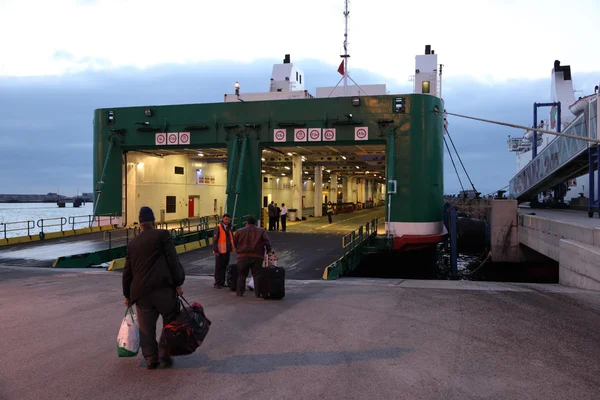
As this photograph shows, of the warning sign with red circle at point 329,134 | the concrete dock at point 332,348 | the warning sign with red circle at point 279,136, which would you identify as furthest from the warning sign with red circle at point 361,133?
the concrete dock at point 332,348

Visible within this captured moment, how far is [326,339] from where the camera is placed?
639cm

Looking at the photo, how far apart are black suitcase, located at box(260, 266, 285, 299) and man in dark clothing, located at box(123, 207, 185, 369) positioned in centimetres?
393

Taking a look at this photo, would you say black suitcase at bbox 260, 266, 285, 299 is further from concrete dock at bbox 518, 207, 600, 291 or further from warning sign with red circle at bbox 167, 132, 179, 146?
warning sign with red circle at bbox 167, 132, 179, 146

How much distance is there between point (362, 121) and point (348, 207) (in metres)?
31.2

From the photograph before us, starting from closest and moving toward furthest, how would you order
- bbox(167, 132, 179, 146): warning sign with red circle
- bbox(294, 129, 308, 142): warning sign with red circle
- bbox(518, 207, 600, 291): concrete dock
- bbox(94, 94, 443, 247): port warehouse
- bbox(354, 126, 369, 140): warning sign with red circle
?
bbox(518, 207, 600, 291): concrete dock < bbox(94, 94, 443, 247): port warehouse < bbox(354, 126, 369, 140): warning sign with red circle < bbox(294, 129, 308, 142): warning sign with red circle < bbox(167, 132, 179, 146): warning sign with red circle

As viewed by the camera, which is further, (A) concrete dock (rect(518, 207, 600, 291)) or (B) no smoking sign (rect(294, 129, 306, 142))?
(B) no smoking sign (rect(294, 129, 306, 142))

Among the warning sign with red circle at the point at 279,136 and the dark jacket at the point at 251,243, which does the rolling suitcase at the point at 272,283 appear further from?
the warning sign with red circle at the point at 279,136

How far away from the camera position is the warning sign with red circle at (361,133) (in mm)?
21578

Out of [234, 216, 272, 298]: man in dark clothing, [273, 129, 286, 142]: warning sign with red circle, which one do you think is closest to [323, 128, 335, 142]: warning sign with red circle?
[273, 129, 286, 142]: warning sign with red circle

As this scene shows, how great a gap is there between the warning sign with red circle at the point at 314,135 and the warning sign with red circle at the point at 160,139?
779cm

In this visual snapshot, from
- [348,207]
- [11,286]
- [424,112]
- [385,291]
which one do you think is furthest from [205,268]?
[348,207]

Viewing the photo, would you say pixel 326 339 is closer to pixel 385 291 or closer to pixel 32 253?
pixel 385 291

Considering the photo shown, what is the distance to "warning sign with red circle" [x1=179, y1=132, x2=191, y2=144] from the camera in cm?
2347

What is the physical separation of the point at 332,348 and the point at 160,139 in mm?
20147
